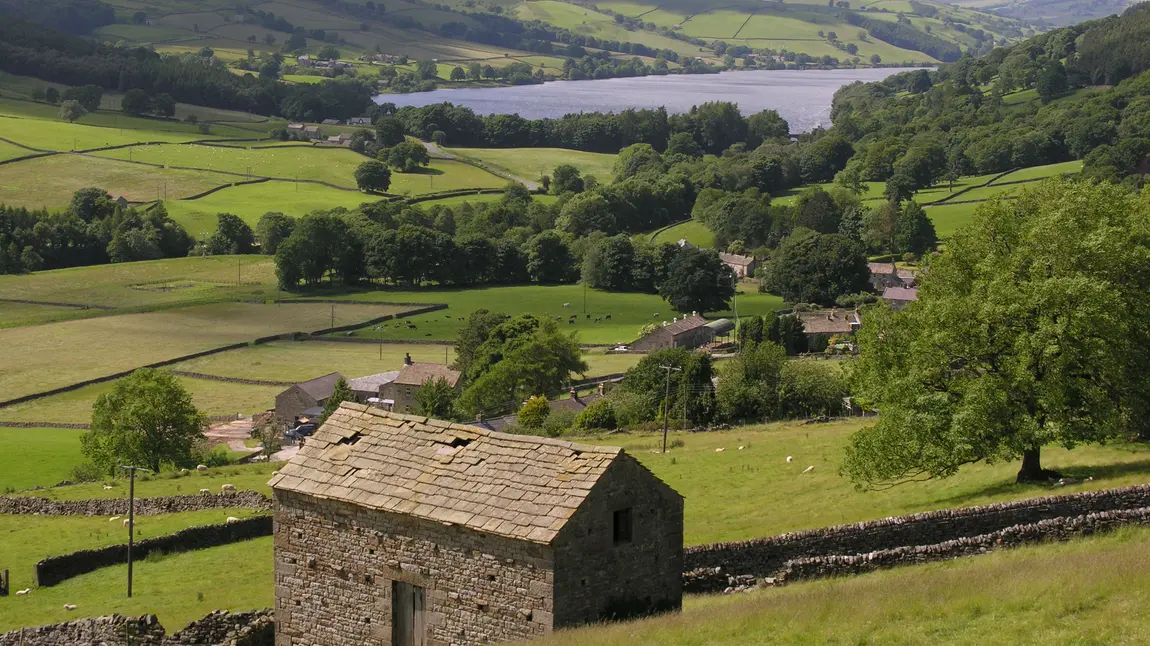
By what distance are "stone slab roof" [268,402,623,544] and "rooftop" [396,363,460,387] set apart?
2091 inches

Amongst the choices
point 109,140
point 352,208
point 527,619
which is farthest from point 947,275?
point 109,140

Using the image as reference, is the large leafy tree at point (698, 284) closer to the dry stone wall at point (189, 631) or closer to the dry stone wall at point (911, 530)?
the dry stone wall at point (911, 530)

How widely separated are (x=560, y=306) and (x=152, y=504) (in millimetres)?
66565

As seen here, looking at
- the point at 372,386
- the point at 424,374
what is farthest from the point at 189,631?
the point at 372,386

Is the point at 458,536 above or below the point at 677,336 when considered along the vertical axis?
above

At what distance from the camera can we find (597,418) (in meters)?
58.9

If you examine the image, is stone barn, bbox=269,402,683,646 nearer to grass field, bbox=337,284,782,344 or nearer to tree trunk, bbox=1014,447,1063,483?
tree trunk, bbox=1014,447,1063,483

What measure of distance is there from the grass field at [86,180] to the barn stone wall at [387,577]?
129m

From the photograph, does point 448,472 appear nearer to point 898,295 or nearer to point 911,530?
point 911,530

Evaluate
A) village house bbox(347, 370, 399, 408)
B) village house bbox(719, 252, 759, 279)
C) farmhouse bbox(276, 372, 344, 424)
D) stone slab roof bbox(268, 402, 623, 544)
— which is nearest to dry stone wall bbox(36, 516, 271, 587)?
stone slab roof bbox(268, 402, 623, 544)

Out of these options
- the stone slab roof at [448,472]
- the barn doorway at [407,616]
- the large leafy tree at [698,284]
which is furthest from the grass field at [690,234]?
the barn doorway at [407,616]

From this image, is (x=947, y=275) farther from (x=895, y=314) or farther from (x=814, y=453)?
(x=814, y=453)

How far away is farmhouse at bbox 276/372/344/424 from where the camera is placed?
71.2 meters

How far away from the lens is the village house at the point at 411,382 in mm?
75250
